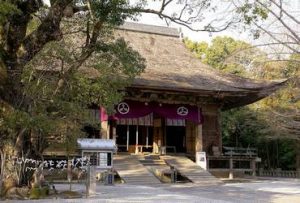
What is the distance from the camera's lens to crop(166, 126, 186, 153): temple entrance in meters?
22.9

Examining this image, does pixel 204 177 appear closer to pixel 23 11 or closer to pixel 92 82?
pixel 92 82

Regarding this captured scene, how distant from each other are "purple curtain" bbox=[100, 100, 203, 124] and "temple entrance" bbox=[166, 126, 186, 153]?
8.26 ft

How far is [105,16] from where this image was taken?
10.7 meters

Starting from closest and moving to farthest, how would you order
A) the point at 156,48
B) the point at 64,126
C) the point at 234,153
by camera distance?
the point at 64,126, the point at 234,153, the point at 156,48

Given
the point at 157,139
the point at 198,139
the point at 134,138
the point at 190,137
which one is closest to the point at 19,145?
the point at 198,139

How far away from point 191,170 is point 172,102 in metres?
3.54

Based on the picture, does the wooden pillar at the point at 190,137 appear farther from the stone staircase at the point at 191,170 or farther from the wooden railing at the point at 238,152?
the wooden railing at the point at 238,152

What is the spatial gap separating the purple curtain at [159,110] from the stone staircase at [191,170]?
1980mm

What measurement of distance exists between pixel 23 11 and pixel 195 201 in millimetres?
6149

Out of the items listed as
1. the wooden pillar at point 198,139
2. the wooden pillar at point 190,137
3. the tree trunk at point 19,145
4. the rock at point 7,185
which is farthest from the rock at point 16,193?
the wooden pillar at point 190,137

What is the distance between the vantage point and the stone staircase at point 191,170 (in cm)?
1698

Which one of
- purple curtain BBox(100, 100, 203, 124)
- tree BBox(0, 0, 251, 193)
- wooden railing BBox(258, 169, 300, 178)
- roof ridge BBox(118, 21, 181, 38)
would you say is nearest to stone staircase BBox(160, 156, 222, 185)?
purple curtain BBox(100, 100, 203, 124)

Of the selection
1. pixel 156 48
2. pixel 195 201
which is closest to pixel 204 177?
pixel 195 201

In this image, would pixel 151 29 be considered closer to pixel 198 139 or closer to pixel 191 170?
pixel 198 139
